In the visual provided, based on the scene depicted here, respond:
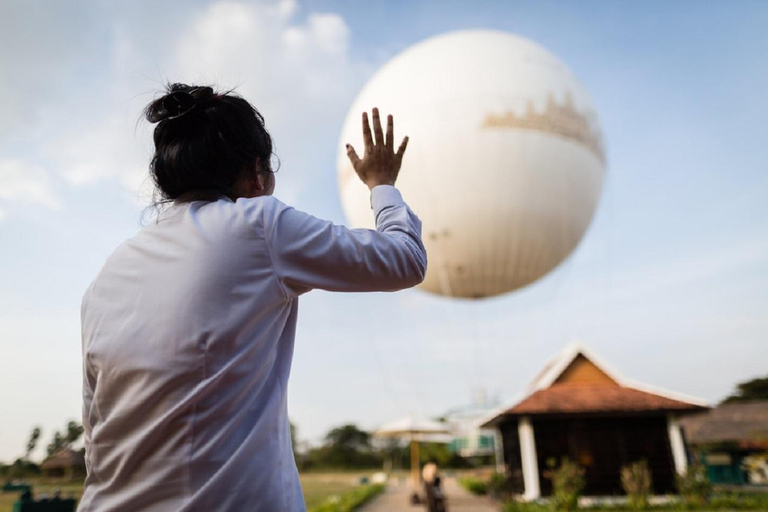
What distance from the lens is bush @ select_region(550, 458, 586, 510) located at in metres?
9.74

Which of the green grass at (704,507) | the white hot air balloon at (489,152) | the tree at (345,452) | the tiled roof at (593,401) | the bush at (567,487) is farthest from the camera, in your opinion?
the tree at (345,452)

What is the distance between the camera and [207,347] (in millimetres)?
805

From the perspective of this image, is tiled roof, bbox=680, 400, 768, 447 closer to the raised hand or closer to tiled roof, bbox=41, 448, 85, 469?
tiled roof, bbox=41, 448, 85, 469

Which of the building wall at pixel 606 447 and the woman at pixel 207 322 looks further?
the building wall at pixel 606 447

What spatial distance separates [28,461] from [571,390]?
1248cm

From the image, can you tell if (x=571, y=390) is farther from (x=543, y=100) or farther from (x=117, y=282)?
(x=117, y=282)

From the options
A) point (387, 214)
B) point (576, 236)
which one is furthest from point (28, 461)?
point (576, 236)

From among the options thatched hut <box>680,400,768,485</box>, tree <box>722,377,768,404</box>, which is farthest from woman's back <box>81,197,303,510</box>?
tree <box>722,377,768,404</box>

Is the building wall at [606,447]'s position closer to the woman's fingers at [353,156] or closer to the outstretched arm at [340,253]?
the woman's fingers at [353,156]

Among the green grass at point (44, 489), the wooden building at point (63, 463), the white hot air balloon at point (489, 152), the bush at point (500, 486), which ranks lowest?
the bush at point (500, 486)

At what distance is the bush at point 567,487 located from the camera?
9.74 metres

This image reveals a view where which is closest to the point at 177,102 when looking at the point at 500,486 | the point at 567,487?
the point at 567,487

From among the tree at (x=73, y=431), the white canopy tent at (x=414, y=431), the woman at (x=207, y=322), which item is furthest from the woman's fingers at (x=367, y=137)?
the white canopy tent at (x=414, y=431)

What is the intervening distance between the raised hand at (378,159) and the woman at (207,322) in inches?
6.6
